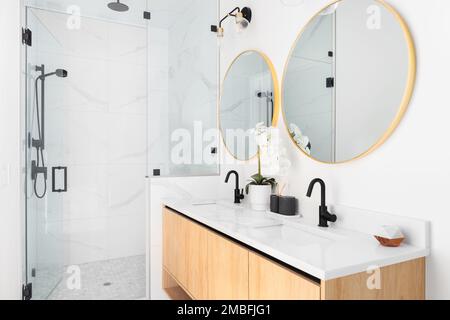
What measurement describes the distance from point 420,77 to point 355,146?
A: 1.19 ft

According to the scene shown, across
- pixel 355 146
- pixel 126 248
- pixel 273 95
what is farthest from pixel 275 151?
pixel 126 248

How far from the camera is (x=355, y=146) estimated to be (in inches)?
53.2

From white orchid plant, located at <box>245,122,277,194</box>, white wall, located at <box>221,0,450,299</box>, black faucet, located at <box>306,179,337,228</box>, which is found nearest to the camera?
white wall, located at <box>221,0,450,299</box>

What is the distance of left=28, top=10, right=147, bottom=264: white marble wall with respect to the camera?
6.22 ft

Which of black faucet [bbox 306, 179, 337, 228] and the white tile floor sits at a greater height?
black faucet [bbox 306, 179, 337, 228]

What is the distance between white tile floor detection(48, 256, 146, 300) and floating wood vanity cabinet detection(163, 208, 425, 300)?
0.27m

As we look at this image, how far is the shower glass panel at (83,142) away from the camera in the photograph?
1.89 m

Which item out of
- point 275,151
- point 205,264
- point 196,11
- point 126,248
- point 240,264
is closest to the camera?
point 240,264

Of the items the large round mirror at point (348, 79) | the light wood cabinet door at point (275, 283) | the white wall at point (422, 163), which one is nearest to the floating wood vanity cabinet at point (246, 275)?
the light wood cabinet door at point (275, 283)

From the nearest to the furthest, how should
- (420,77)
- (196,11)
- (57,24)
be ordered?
(420,77) < (57,24) < (196,11)

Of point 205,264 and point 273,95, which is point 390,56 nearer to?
point 273,95

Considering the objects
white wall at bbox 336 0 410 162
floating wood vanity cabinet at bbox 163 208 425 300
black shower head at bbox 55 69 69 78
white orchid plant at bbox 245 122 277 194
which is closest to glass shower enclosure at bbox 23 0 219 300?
black shower head at bbox 55 69 69 78

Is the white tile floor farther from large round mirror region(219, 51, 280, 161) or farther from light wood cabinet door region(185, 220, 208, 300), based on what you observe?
large round mirror region(219, 51, 280, 161)

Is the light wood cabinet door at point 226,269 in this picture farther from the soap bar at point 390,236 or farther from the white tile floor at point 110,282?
the white tile floor at point 110,282
